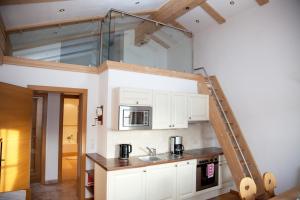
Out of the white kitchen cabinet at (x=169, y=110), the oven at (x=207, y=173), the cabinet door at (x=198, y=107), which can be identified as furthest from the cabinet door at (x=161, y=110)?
the oven at (x=207, y=173)

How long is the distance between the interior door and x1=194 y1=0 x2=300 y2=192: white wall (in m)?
3.92

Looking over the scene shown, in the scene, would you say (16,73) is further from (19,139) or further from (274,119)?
(274,119)

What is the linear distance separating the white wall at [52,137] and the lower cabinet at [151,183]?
202cm

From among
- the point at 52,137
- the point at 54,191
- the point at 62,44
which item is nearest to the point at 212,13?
the point at 62,44

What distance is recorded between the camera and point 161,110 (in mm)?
3730

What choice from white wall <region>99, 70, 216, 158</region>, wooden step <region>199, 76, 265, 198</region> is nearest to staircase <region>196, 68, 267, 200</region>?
wooden step <region>199, 76, 265, 198</region>

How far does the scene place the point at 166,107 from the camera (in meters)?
3.79

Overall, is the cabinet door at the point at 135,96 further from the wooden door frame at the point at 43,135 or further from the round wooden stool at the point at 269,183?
the wooden door frame at the point at 43,135

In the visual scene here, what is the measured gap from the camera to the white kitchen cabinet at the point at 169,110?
3680 millimetres

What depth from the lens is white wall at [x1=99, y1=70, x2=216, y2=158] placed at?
3.56 metres

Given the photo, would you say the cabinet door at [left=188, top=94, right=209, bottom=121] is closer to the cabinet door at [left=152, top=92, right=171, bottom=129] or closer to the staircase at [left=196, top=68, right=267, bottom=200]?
the staircase at [left=196, top=68, right=267, bottom=200]

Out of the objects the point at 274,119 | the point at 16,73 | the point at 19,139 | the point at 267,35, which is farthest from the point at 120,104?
the point at 267,35

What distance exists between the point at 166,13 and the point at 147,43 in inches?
31.1

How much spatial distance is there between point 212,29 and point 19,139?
454 centimetres
